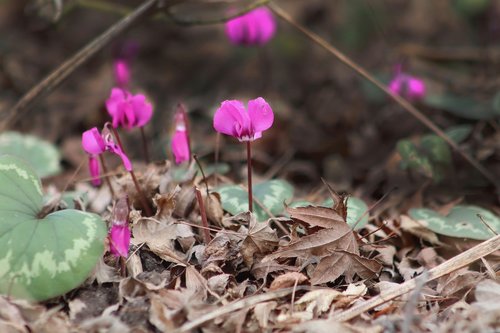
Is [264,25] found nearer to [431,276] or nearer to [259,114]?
[259,114]

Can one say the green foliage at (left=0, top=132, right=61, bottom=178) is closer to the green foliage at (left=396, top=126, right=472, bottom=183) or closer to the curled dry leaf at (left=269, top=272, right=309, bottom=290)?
the curled dry leaf at (left=269, top=272, right=309, bottom=290)

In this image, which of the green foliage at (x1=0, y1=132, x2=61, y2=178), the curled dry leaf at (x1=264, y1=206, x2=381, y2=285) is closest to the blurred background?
the green foliage at (x1=0, y1=132, x2=61, y2=178)

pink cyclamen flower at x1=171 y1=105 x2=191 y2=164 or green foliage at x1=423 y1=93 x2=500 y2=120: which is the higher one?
pink cyclamen flower at x1=171 y1=105 x2=191 y2=164

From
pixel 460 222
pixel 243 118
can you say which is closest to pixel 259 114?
pixel 243 118

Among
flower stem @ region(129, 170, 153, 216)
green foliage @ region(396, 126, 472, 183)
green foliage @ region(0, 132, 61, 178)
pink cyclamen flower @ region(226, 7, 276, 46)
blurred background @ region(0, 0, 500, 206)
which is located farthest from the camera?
pink cyclamen flower @ region(226, 7, 276, 46)

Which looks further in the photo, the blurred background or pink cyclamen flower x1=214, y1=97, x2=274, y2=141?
the blurred background

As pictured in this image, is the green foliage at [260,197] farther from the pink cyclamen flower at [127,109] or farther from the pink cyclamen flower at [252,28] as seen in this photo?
the pink cyclamen flower at [252,28]
